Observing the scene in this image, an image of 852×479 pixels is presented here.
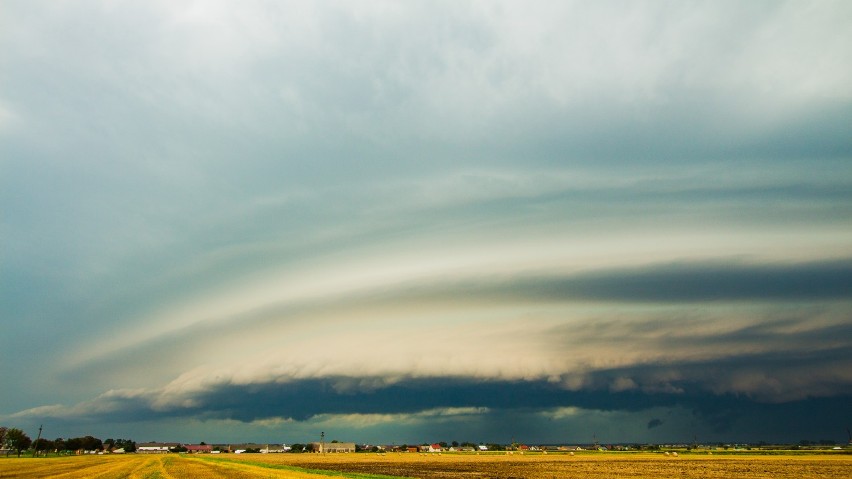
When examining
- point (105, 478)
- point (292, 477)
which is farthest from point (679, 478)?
point (105, 478)

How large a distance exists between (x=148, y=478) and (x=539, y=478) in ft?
174

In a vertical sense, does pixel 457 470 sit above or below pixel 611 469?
above

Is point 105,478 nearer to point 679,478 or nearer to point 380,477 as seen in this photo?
point 380,477

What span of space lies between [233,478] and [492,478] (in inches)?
1465

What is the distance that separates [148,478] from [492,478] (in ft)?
153

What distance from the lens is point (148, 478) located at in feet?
244

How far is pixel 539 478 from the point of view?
254ft

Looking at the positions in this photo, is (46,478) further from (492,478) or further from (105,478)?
(492,478)

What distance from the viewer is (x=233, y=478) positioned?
263 feet

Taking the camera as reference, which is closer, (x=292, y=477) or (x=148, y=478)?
(x=148, y=478)

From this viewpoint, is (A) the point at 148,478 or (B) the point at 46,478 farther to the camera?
(B) the point at 46,478

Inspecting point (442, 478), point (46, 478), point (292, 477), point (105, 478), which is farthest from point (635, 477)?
point (46, 478)

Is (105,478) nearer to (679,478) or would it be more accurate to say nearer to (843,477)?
(679,478)

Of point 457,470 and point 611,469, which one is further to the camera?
point 611,469
